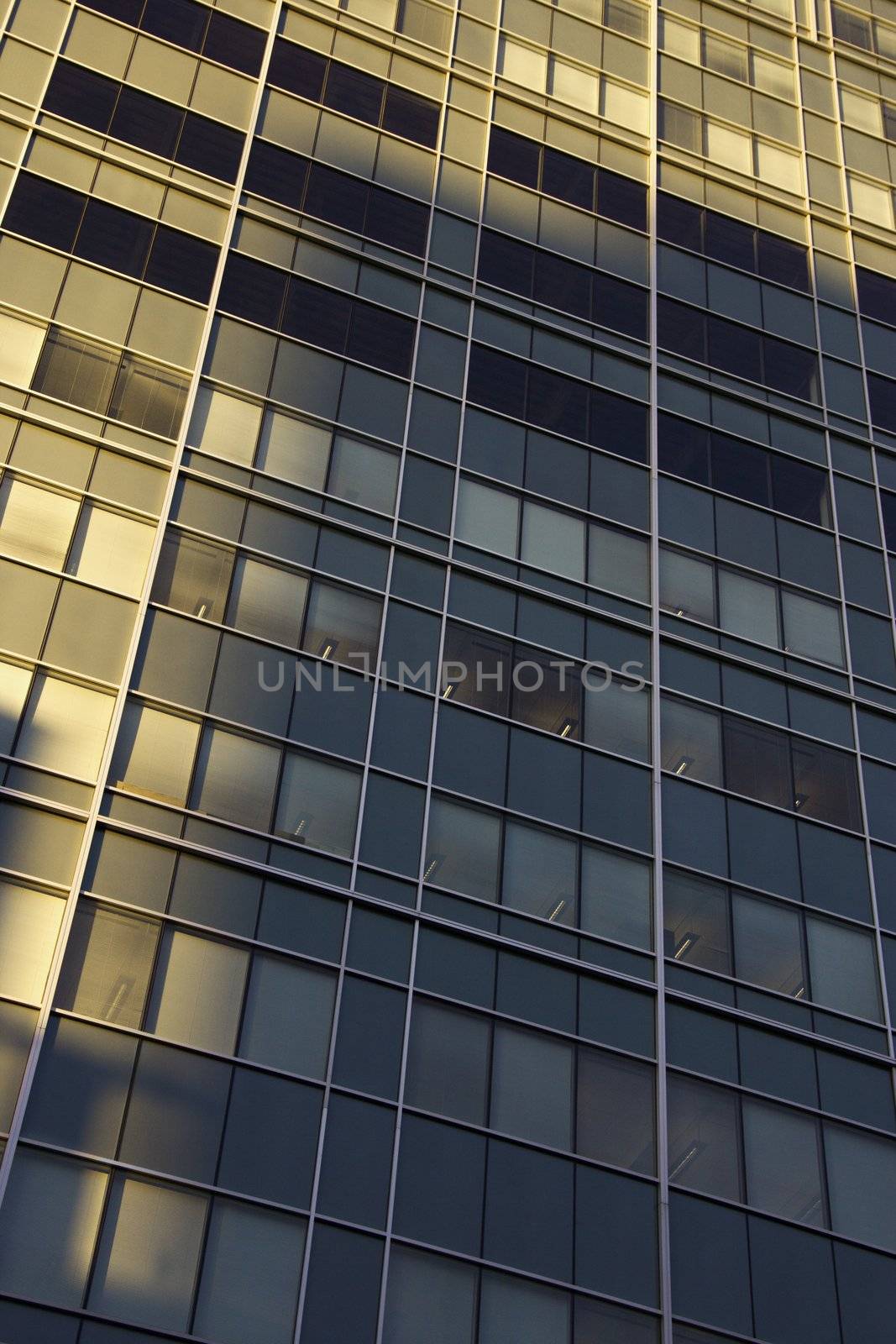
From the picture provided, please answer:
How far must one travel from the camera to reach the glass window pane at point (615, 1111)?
25378 millimetres

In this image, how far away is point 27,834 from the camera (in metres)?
24.8

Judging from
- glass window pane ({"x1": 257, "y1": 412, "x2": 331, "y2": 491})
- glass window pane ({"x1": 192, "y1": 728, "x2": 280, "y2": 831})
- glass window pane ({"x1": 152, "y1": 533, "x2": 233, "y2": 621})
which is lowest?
glass window pane ({"x1": 192, "y1": 728, "x2": 280, "y2": 831})

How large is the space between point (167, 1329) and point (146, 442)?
1578 centimetres

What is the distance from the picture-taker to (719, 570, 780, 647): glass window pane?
109 ft

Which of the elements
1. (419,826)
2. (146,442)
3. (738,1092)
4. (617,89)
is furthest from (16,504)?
(617,89)

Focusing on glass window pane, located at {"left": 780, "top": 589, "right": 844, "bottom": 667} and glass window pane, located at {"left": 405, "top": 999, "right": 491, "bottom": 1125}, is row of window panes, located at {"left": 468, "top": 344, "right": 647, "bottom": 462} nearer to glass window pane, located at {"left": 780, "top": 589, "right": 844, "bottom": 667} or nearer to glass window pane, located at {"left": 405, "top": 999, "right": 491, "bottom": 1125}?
glass window pane, located at {"left": 780, "top": 589, "right": 844, "bottom": 667}

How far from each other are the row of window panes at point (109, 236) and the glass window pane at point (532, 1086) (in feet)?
53.2

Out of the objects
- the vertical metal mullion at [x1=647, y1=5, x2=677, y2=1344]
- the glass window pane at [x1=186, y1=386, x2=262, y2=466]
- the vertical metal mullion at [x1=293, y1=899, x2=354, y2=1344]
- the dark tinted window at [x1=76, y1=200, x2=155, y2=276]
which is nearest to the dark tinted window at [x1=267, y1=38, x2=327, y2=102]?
the dark tinted window at [x1=76, y1=200, x2=155, y2=276]

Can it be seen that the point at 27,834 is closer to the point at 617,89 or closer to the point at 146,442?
the point at 146,442

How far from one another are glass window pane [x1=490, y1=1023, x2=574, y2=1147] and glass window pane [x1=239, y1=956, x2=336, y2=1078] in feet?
9.47

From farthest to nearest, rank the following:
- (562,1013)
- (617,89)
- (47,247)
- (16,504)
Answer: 1. (617,89)
2. (47,247)
3. (16,504)
4. (562,1013)

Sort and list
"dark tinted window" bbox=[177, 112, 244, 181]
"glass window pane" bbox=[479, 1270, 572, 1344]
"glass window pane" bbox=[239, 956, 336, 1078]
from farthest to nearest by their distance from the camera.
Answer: "dark tinted window" bbox=[177, 112, 244, 181] < "glass window pane" bbox=[239, 956, 336, 1078] < "glass window pane" bbox=[479, 1270, 572, 1344]

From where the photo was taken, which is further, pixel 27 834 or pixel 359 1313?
pixel 27 834

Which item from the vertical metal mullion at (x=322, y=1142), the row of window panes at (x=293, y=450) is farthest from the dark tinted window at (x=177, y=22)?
the vertical metal mullion at (x=322, y=1142)
